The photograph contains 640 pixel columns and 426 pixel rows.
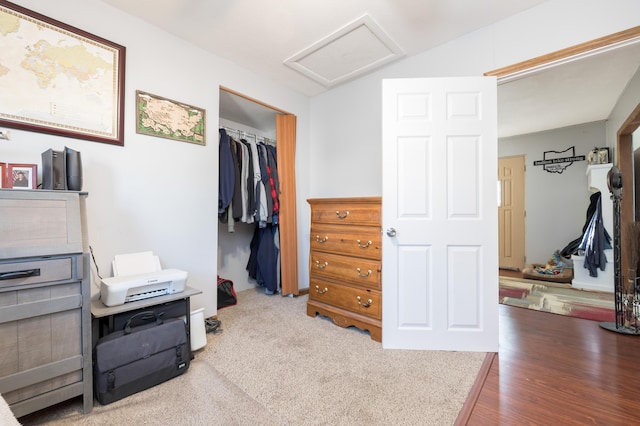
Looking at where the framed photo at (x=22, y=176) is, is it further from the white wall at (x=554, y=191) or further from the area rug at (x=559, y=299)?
the white wall at (x=554, y=191)

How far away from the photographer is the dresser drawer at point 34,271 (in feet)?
3.88

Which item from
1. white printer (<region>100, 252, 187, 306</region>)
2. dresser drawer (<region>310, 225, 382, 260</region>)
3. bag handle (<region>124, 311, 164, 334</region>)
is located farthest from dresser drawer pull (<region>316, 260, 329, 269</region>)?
bag handle (<region>124, 311, 164, 334</region>)

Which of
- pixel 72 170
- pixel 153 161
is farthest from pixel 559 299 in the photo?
pixel 72 170

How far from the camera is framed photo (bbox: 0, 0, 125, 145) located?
1.62 meters

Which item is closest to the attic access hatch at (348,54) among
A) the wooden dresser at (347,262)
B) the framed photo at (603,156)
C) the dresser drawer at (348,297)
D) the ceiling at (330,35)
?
the ceiling at (330,35)

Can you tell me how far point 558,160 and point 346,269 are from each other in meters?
4.75

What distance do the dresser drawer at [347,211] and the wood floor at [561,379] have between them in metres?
1.25

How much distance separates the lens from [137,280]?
5.61ft

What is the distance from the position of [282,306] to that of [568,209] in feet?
16.5

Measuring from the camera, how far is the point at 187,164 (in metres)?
2.40

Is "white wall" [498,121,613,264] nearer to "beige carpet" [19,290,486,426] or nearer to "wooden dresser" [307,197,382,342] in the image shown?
"beige carpet" [19,290,486,426]

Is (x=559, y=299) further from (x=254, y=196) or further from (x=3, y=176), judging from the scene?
(x=3, y=176)

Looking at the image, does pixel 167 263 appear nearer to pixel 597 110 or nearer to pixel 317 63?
pixel 317 63

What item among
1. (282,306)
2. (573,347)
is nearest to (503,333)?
(573,347)
